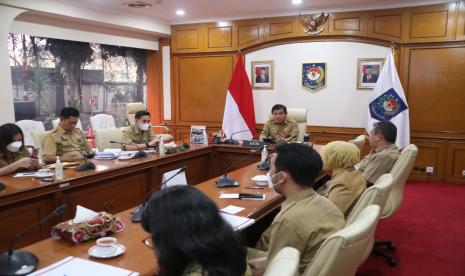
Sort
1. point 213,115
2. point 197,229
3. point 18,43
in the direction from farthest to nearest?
point 213,115
point 18,43
point 197,229

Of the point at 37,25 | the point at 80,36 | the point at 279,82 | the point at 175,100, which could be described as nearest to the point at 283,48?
the point at 279,82

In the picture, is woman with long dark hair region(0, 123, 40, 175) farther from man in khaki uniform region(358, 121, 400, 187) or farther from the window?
man in khaki uniform region(358, 121, 400, 187)

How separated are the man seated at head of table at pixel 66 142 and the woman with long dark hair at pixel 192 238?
3.03m

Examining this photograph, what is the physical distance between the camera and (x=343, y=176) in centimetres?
233

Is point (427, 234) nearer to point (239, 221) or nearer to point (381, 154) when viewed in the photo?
point (381, 154)

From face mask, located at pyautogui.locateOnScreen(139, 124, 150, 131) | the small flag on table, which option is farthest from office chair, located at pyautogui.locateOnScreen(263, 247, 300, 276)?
the small flag on table

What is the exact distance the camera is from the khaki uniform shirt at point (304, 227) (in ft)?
5.18

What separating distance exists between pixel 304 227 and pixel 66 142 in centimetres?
324

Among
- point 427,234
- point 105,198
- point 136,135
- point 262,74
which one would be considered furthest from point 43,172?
point 262,74

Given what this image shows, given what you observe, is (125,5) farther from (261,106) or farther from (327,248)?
(327,248)

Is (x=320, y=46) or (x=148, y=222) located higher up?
(x=320, y=46)

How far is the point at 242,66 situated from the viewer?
6.47m

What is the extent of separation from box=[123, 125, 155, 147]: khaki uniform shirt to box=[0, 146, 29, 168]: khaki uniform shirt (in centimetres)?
A: 140

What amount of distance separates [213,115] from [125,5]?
246 cm
